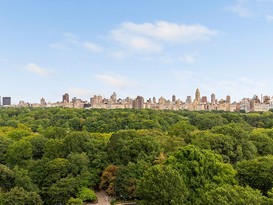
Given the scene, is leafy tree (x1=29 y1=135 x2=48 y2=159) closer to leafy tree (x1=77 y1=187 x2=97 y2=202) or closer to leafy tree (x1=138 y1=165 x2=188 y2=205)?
leafy tree (x1=77 y1=187 x2=97 y2=202)

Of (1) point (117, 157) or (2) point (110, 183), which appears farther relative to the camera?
(1) point (117, 157)

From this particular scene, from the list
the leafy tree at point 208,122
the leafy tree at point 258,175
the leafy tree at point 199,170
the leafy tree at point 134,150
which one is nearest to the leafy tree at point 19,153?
the leafy tree at point 134,150

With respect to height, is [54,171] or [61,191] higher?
[54,171]

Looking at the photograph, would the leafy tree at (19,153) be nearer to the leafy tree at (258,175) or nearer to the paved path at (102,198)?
the paved path at (102,198)

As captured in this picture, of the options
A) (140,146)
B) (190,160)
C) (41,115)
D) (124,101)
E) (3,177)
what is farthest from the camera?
(124,101)

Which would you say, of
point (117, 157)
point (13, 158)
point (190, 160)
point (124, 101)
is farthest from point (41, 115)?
point (124, 101)

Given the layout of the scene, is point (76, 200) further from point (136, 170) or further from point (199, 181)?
point (199, 181)

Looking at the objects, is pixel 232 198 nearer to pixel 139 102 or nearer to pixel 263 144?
pixel 263 144

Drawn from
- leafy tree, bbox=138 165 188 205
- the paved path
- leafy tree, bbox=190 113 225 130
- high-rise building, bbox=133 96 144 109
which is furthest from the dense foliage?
high-rise building, bbox=133 96 144 109

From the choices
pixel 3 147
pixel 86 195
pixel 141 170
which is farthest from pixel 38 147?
pixel 141 170
